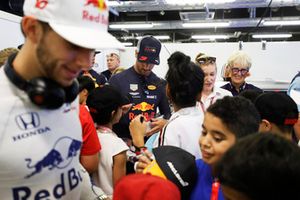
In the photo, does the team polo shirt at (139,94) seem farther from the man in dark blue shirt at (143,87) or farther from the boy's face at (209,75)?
the boy's face at (209,75)

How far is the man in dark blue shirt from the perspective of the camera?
2.78 m

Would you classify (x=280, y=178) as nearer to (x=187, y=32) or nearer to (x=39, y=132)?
(x=39, y=132)

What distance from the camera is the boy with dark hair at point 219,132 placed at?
119 centimetres

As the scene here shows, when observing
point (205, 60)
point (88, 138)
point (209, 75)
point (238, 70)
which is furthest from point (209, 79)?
point (88, 138)

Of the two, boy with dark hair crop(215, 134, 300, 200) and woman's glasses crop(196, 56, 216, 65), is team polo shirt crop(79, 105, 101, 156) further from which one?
woman's glasses crop(196, 56, 216, 65)

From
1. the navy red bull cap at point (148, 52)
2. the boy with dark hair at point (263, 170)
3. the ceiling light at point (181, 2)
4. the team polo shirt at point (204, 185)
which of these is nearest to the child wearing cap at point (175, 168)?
the team polo shirt at point (204, 185)

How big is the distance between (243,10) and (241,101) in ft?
40.7

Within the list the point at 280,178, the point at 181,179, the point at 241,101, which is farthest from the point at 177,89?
the point at 280,178

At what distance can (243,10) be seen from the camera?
12.7 m

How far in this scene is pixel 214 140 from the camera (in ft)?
4.02

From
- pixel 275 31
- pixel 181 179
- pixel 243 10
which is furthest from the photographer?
pixel 275 31

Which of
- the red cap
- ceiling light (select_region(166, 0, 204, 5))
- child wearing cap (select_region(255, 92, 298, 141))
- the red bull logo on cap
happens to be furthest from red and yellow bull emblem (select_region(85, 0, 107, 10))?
ceiling light (select_region(166, 0, 204, 5))

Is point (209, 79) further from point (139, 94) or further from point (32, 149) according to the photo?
point (32, 149)

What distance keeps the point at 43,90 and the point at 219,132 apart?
2.17 ft
